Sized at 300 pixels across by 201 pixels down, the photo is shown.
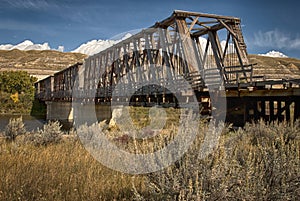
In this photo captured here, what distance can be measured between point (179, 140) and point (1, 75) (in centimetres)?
5981

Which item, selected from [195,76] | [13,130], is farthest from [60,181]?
[195,76]

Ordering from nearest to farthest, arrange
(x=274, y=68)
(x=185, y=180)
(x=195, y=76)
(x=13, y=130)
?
1. (x=185, y=180)
2. (x=13, y=130)
3. (x=195, y=76)
4. (x=274, y=68)

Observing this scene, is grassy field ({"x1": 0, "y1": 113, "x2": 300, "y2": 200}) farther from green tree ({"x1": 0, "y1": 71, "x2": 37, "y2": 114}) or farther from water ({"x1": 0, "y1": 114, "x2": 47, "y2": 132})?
green tree ({"x1": 0, "y1": 71, "x2": 37, "y2": 114})

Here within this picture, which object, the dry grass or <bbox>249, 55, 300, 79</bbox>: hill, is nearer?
the dry grass

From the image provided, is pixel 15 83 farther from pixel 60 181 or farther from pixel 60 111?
pixel 60 181

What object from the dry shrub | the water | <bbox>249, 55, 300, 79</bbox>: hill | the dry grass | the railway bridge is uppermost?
<bbox>249, 55, 300, 79</bbox>: hill

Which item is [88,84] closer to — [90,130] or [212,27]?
[212,27]

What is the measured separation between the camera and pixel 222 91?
12812 mm

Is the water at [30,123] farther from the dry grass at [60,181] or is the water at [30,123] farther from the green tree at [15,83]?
the dry grass at [60,181]

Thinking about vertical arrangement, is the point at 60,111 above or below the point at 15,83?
below

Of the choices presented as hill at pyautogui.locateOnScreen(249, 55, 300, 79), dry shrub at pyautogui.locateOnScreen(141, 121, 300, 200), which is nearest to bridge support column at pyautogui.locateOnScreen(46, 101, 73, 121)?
hill at pyautogui.locateOnScreen(249, 55, 300, 79)

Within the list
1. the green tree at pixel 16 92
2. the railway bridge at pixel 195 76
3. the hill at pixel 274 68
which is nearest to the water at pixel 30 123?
the railway bridge at pixel 195 76

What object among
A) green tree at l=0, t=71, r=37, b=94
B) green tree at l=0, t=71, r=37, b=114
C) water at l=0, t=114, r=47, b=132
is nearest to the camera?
water at l=0, t=114, r=47, b=132

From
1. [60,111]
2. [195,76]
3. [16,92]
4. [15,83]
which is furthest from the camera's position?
[15,83]
